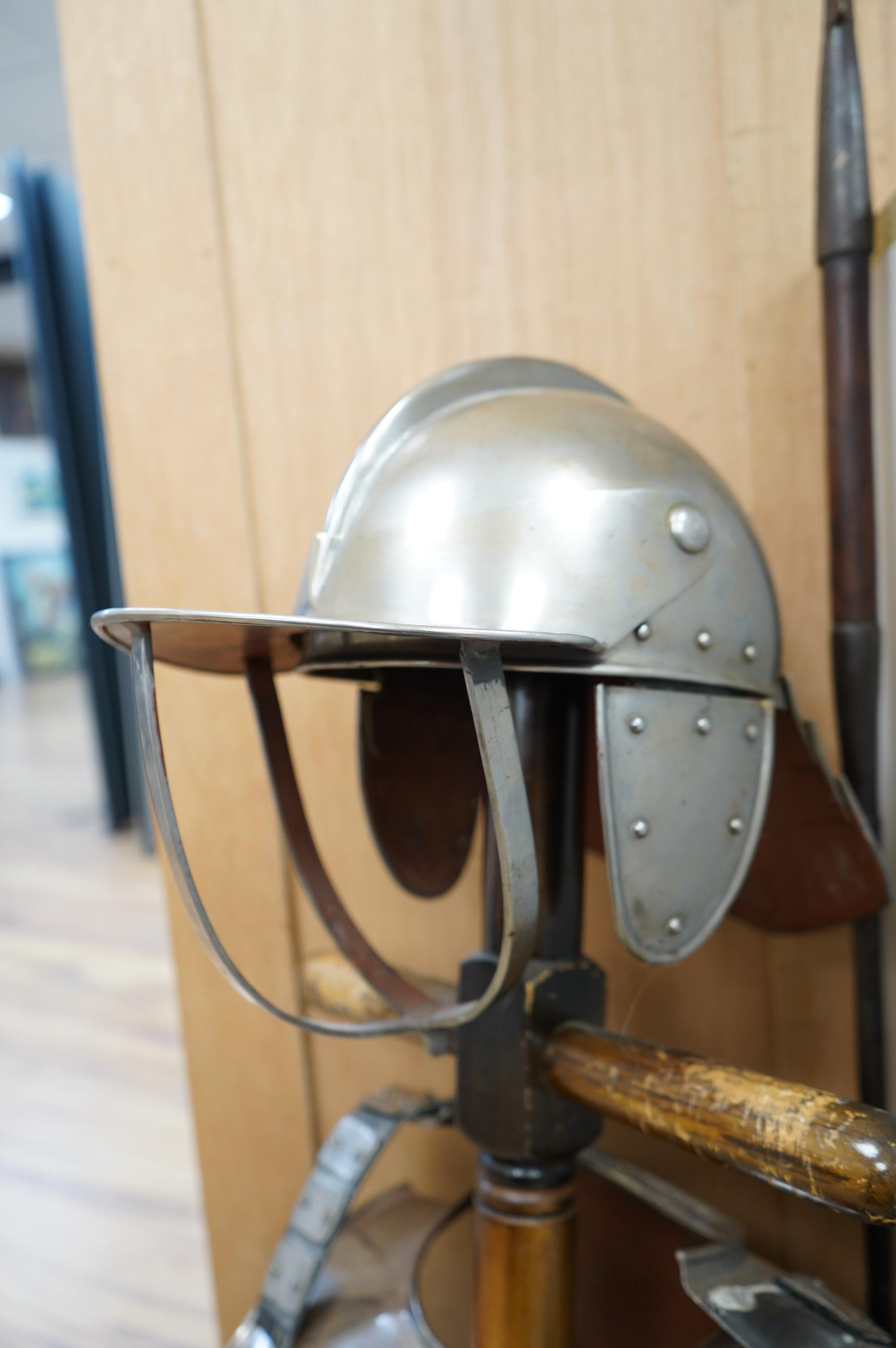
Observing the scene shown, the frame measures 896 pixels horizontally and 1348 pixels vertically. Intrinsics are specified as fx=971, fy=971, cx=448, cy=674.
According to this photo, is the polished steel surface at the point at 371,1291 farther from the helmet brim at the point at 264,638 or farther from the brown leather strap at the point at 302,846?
the helmet brim at the point at 264,638

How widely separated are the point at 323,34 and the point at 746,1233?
1.03 metres

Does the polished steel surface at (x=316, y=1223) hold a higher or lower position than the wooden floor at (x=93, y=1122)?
higher

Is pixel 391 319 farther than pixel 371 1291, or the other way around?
pixel 391 319

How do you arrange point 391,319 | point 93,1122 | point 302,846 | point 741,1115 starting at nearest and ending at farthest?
point 741,1115, point 302,846, point 391,319, point 93,1122

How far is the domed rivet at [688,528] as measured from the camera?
1.64 feet

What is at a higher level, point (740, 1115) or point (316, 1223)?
point (740, 1115)

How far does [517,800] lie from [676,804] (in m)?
0.10

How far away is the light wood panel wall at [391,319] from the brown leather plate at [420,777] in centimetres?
16

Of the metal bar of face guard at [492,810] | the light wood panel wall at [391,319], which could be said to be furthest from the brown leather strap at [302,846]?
the light wood panel wall at [391,319]

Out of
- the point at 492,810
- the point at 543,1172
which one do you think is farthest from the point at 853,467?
the point at 543,1172

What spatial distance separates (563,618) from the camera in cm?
47

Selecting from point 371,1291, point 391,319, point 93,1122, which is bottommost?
point 93,1122

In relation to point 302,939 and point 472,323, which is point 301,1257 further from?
point 472,323

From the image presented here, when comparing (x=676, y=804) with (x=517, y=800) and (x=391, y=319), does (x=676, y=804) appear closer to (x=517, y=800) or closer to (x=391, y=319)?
(x=517, y=800)
